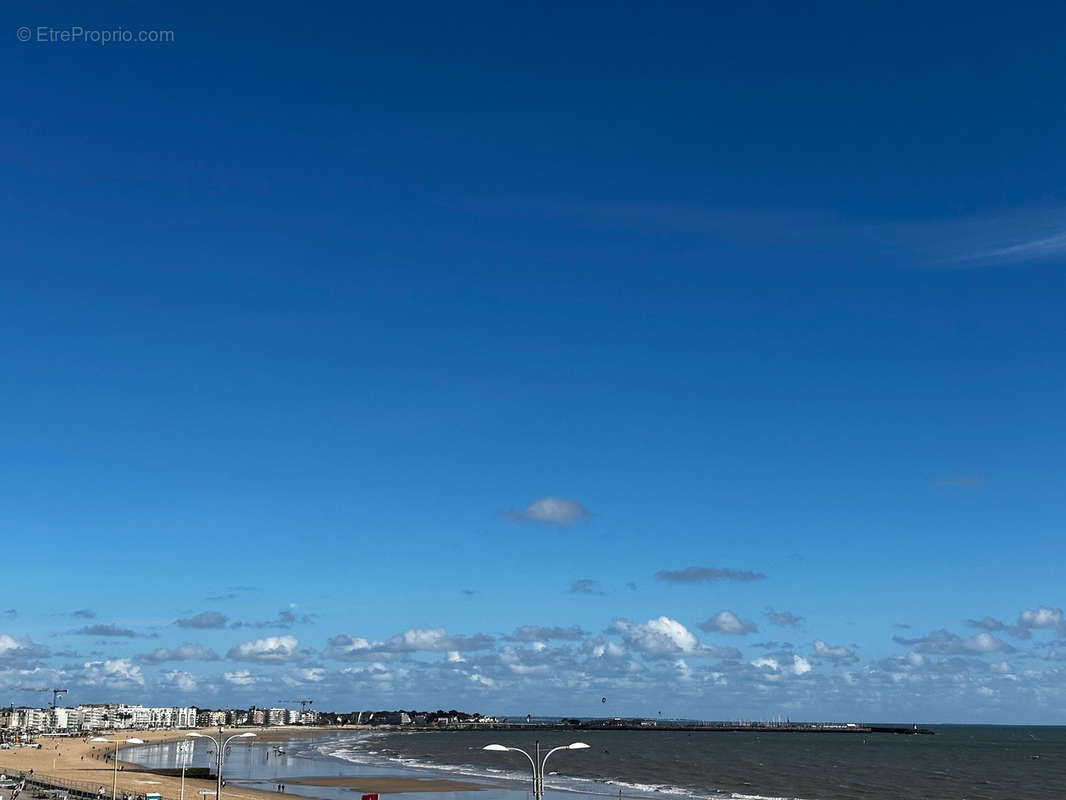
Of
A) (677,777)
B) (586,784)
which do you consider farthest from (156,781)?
(677,777)

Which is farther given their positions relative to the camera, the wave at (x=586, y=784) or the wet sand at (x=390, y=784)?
the wet sand at (x=390, y=784)

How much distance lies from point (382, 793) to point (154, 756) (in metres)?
91.2

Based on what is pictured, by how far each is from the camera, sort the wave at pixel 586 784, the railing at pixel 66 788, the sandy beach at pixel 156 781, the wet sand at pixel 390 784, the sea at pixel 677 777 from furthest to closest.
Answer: the wet sand at pixel 390 784, the sea at pixel 677 777, the wave at pixel 586 784, the sandy beach at pixel 156 781, the railing at pixel 66 788

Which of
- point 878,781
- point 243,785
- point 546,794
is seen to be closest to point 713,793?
point 546,794

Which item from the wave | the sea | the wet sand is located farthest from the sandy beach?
the wave

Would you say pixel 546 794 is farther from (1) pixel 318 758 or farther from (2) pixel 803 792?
(1) pixel 318 758

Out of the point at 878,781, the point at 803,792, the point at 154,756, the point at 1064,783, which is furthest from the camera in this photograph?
the point at 154,756

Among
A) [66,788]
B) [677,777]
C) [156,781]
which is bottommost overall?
[677,777]

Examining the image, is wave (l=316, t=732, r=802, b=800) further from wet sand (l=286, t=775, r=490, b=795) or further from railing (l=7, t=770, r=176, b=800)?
railing (l=7, t=770, r=176, b=800)

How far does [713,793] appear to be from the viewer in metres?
126

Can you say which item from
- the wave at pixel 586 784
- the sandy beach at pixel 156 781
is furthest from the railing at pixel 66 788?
the wave at pixel 586 784

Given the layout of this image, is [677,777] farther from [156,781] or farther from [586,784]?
[156,781]

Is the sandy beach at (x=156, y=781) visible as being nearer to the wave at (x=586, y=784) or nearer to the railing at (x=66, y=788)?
the railing at (x=66, y=788)

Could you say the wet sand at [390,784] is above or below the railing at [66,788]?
below
